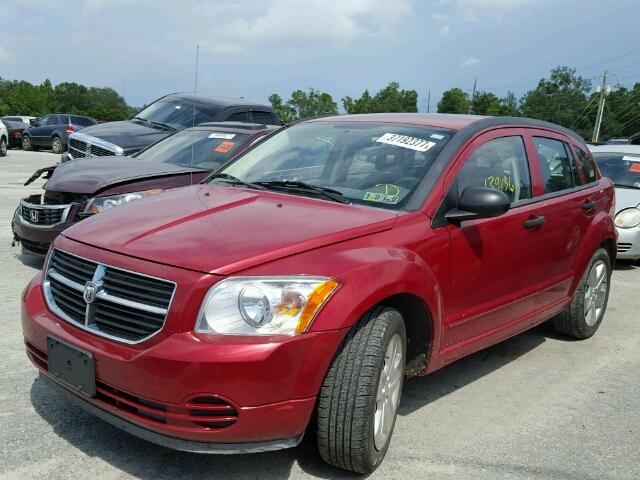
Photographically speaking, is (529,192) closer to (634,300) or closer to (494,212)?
(494,212)

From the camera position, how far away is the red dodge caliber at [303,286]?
267cm

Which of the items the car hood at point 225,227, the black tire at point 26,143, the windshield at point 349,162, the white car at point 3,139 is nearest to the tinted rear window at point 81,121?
the black tire at point 26,143

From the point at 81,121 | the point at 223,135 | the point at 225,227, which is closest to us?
the point at 225,227

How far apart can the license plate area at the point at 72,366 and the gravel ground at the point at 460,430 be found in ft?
1.29

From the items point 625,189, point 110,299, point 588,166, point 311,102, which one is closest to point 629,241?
point 625,189

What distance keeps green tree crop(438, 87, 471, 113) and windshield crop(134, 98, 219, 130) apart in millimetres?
73825

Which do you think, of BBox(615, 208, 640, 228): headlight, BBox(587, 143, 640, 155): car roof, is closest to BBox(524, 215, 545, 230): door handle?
BBox(615, 208, 640, 228): headlight

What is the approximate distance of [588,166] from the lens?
5.49 m

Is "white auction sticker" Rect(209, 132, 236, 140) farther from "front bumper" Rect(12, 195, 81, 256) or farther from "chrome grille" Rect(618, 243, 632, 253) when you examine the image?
"chrome grille" Rect(618, 243, 632, 253)

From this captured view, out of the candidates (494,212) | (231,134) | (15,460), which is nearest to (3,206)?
(231,134)

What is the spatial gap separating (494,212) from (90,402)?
7.18 ft

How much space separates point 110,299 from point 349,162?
68.1 inches

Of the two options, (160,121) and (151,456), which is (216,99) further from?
(151,456)

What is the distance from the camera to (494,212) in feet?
11.6
